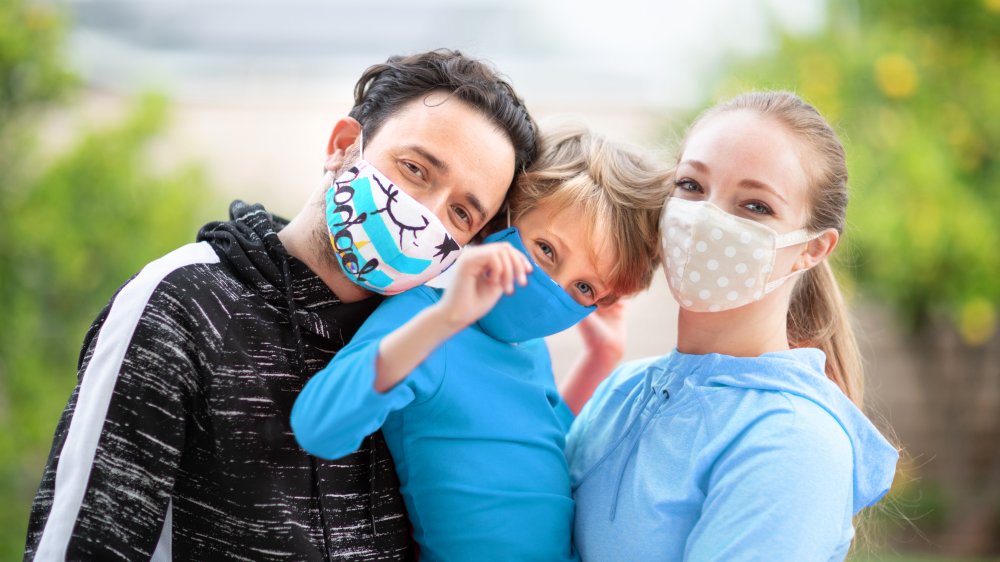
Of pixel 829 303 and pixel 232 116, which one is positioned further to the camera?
pixel 232 116

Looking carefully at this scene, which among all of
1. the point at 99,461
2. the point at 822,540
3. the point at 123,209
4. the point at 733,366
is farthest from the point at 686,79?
the point at 99,461

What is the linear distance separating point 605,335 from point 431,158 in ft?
3.17

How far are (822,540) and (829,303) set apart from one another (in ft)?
2.55

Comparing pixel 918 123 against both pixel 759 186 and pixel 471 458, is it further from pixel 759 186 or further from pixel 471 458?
pixel 471 458

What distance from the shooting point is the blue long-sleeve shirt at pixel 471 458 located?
2.11 metres

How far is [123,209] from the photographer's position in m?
4.68

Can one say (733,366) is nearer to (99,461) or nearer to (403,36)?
(99,461)

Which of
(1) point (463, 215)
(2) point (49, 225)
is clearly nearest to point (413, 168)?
(1) point (463, 215)

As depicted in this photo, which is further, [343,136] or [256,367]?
[343,136]

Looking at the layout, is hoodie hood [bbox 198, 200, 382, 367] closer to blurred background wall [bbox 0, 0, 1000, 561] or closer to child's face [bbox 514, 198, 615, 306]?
child's face [bbox 514, 198, 615, 306]

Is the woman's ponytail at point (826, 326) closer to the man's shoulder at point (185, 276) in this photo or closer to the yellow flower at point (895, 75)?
the man's shoulder at point (185, 276)

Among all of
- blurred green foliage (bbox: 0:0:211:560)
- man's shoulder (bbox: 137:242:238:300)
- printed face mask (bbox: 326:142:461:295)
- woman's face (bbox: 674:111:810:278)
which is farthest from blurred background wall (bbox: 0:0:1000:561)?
man's shoulder (bbox: 137:242:238:300)

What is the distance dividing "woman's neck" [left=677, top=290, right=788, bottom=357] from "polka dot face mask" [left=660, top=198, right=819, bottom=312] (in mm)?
65

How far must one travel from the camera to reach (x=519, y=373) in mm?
2350
